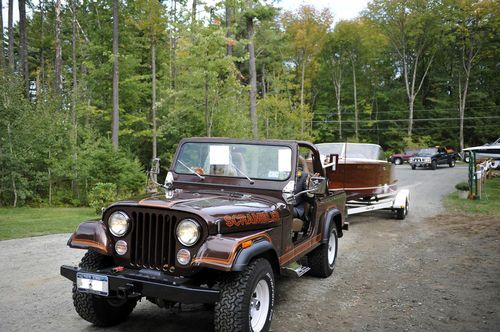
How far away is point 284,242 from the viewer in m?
4.68

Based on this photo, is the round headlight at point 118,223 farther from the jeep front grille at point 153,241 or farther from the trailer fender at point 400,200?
the trailer fender at point 400,200

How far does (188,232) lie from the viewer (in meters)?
3.70

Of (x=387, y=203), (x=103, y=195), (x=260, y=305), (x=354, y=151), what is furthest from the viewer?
(x=103, y=195)

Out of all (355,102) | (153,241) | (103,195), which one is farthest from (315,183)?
(355,102)

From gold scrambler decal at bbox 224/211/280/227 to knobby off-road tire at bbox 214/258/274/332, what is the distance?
1.18 feet

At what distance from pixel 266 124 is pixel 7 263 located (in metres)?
20.4

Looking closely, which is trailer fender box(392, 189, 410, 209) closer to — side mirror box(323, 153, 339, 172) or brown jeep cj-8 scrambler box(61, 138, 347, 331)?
side mirror box(323, 153, 339, 172)

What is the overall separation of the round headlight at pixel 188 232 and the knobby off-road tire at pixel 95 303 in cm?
104

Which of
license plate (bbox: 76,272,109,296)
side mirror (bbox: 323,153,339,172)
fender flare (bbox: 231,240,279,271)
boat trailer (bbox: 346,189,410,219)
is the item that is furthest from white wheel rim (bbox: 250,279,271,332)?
boat trailer (bbox: 346,189,410,219)

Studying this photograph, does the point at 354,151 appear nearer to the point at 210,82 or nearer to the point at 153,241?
the point at 210,82

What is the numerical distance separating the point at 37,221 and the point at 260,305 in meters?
9.00

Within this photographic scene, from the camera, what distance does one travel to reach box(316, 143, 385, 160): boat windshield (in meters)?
11.7

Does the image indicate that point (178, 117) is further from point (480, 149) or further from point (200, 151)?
point (200, 151)

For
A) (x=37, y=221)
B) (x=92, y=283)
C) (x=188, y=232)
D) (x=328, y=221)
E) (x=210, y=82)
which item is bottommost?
(x=37, y=221)
